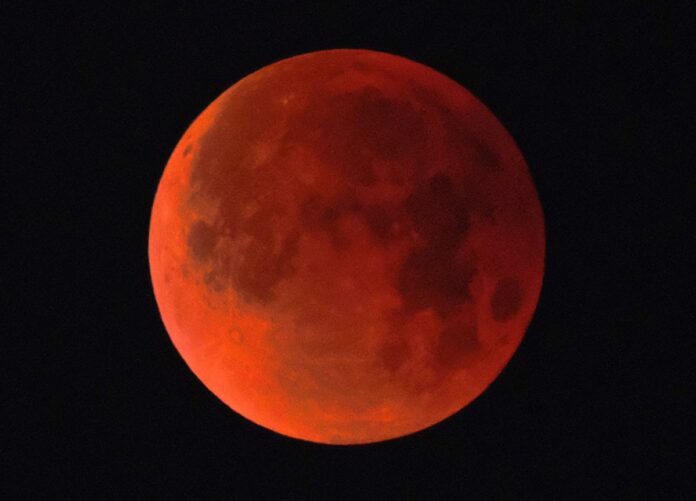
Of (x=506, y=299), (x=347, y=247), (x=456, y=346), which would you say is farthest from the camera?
(x=506, y=299)

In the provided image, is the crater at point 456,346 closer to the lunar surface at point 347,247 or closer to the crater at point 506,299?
the lunar surface at point 347,247

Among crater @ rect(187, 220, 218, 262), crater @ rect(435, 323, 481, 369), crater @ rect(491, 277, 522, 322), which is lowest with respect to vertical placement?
crater @ rect(435, 323, 481, 369)

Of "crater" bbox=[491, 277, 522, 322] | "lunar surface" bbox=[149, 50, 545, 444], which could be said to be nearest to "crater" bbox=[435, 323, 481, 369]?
"lunar surface" bbox=[149, 50, 545, 444]

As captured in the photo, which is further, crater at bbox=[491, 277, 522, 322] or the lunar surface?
crater at bbox=[491, 277, 522, 322]

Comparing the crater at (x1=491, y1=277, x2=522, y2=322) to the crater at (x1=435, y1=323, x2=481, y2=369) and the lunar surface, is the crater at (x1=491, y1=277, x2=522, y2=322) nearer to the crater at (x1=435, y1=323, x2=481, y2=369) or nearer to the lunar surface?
the lunar surface

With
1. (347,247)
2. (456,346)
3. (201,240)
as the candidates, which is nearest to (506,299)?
(456,346)

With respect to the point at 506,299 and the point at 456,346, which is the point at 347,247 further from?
the point at 506,299

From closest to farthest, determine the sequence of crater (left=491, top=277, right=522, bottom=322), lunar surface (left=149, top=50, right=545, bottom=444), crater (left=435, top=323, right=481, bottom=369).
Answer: lunar surface (left=149, top=50, right=545, bottom=444)
crater (left=435, top=323, right=481, bottom=369)
crater (left=491, top=277, right=522, bottom=322)

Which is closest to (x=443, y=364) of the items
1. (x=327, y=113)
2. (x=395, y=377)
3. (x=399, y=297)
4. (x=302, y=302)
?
(x=395, y=377)
